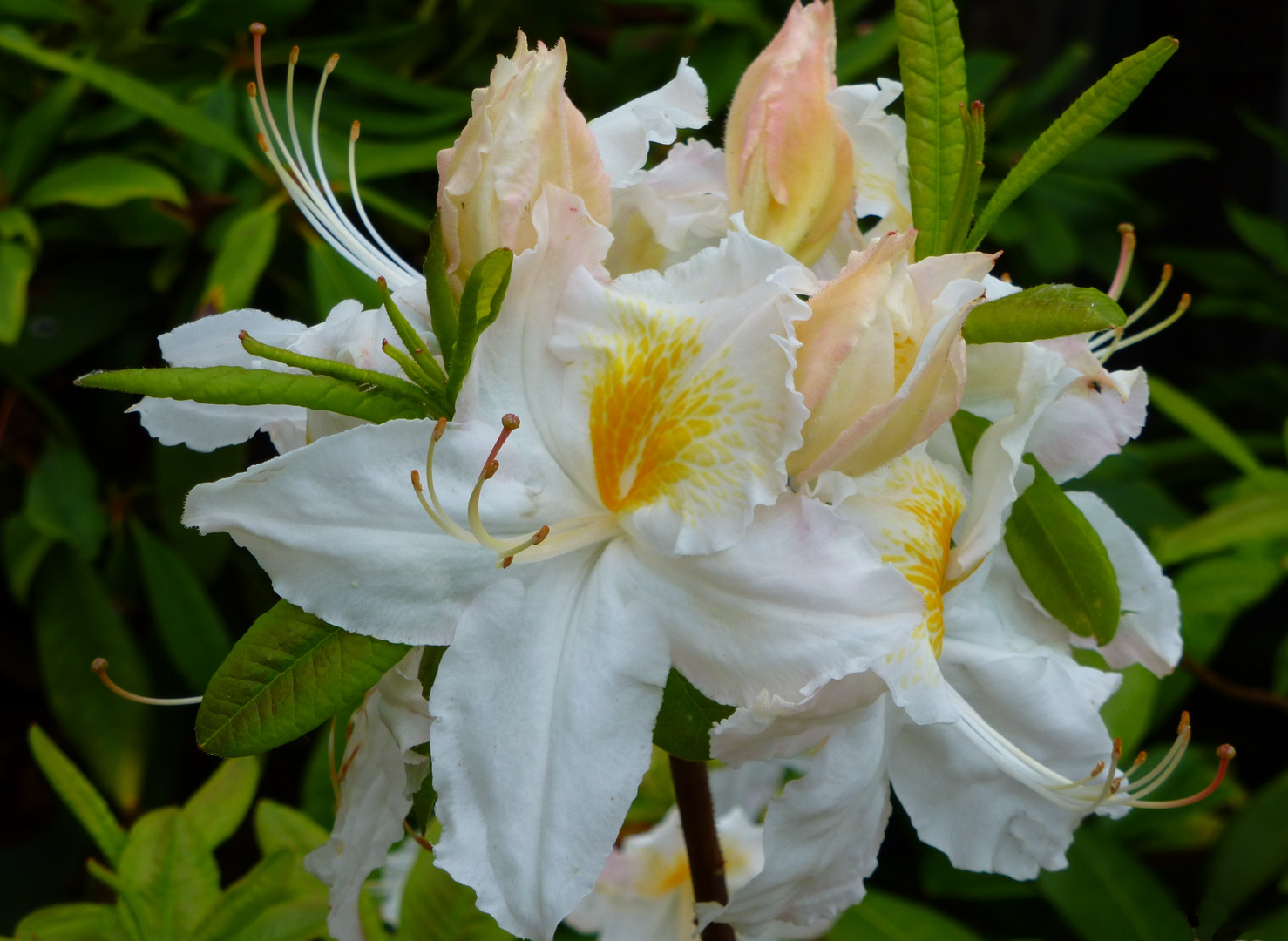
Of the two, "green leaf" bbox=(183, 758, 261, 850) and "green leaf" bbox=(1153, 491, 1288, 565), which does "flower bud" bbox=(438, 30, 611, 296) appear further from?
"green leaf" bbox=(1153, 491, 1288, 565)

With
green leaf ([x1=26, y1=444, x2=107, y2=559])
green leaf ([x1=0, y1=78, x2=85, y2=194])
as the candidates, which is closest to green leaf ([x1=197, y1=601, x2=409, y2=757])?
green leaf ([x1=26, y1=444, x2=107, y2=559])

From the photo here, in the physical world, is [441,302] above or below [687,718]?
above

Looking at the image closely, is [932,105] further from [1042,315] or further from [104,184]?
[104,184]

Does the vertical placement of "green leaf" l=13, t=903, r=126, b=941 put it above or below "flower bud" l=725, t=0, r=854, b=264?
below

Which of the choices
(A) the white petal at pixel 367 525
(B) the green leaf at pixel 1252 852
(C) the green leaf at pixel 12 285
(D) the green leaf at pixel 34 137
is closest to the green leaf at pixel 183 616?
(C) the green leaf at pixel 12 285

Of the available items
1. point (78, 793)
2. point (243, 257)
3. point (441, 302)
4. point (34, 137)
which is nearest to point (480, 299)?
point (441, 302)

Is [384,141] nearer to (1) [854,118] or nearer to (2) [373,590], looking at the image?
(1) [854,118]
